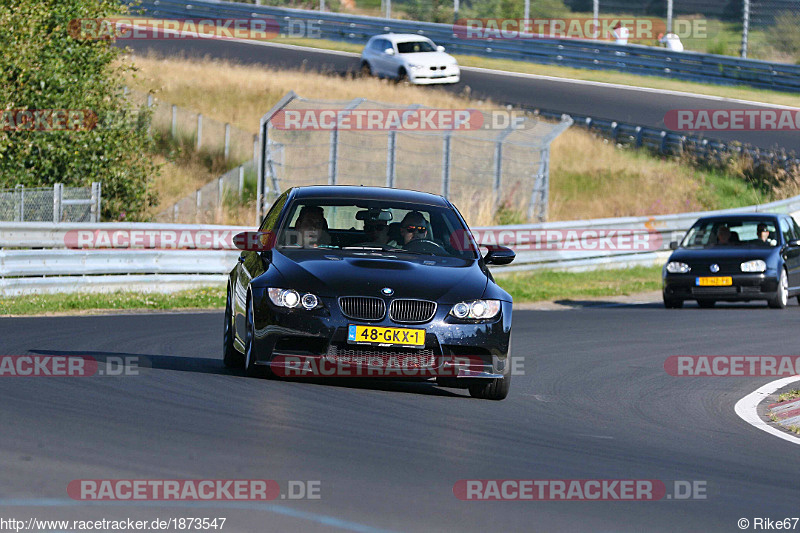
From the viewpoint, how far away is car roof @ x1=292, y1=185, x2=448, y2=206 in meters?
11.2

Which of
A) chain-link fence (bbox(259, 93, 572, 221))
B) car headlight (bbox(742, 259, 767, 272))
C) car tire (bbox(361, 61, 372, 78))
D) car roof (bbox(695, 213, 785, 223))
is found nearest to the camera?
car headlight (bbox(742, 259, 767, 272))

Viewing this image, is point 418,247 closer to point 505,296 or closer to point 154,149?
point 505,296

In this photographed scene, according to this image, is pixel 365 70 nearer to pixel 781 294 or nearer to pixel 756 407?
pixel 781 294

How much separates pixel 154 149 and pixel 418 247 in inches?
850

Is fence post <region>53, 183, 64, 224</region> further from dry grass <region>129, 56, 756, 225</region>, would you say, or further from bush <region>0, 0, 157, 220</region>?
dry grass <region>129, 56, 756, 225</region>

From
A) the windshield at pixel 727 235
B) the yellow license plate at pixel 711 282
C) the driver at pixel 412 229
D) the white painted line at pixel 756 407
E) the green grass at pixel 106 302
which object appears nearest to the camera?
the white painted line at pixel 756 407

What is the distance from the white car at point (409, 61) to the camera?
42406mm

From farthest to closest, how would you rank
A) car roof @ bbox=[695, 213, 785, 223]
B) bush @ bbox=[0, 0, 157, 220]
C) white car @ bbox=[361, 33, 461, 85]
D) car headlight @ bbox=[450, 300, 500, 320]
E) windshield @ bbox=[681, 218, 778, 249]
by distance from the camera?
white car @ bbox=[361, 33, 461, 85] → bush @ bbox=[0, 0, 157, 220] → car roof @ bbox=[695, 213, 785, 223] → windshield @ bbox=[681, 218, 778, 249] → car headlight @ bbox=[450, 300, 500, 320]

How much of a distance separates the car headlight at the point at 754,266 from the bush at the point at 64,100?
1070cm

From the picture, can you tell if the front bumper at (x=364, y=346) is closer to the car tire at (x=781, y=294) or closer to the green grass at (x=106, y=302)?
the green grass at (x=106, y=302)

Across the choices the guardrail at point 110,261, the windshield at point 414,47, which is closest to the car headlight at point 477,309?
the guardrail at point 110,261

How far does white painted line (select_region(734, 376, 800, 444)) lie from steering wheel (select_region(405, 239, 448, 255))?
8.47ft

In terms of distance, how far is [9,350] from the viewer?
1195 cm

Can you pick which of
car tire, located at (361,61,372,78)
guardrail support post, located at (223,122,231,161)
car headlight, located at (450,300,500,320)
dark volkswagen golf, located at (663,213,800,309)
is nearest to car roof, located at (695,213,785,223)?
dark volkswagen golf, located at (663,213,800,309)
